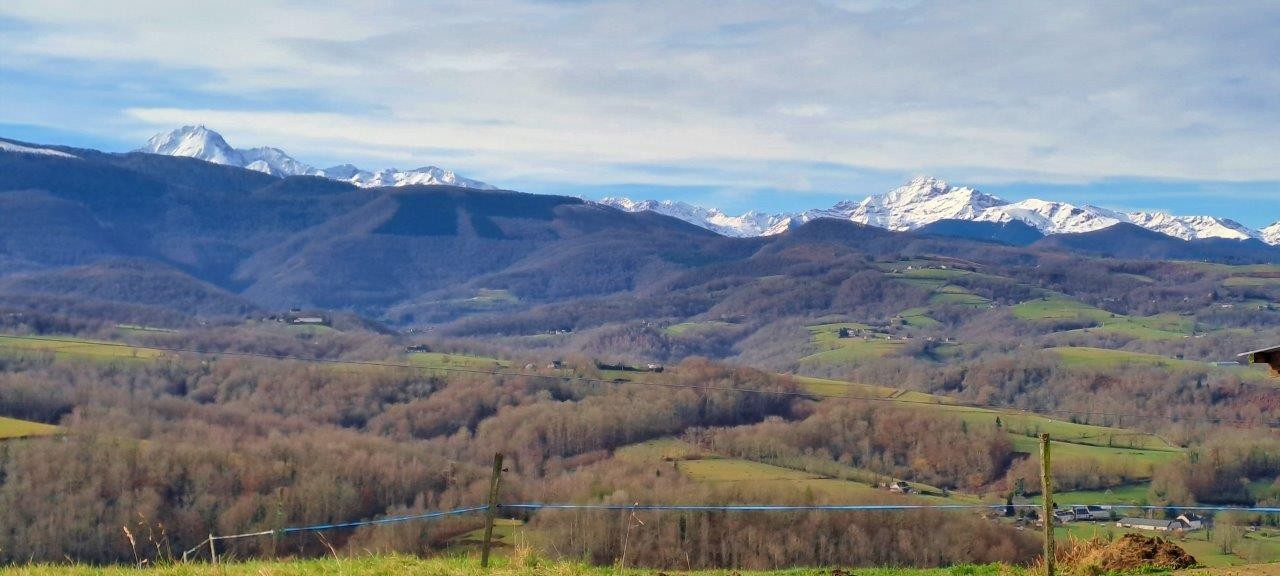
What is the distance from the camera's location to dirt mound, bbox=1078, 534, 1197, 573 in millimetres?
16219

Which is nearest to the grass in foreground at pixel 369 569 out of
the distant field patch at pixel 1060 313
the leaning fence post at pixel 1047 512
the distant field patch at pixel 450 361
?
the leaning fence post at pixel 1047 512

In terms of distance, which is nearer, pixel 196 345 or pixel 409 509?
pixel 409 509

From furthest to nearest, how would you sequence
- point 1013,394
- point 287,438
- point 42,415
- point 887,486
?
point 1013,394 → point 42,415 → point 287,438 → point 887,486

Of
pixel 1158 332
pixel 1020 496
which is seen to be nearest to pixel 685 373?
pixel 1020 496

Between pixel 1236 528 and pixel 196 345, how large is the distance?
106 meters

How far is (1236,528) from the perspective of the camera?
3906 centimetres

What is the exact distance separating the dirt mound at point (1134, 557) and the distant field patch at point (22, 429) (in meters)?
60.0

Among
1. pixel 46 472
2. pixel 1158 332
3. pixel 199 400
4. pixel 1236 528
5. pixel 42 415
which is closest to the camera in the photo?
pixel 1236 528

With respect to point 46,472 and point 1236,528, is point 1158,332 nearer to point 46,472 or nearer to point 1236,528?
point 1236,528

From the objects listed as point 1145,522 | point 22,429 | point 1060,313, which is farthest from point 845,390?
point 1060,313

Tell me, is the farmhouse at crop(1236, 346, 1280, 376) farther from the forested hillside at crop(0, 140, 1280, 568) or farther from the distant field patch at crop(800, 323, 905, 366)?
the distant field patch at crop(800, 323, 905, 366)

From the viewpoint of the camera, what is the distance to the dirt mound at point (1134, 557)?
1622 centimetres

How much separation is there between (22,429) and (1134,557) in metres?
64.8

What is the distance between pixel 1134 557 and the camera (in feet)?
54.3
